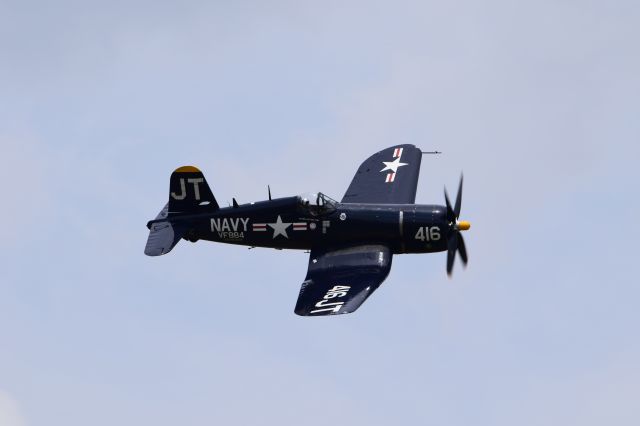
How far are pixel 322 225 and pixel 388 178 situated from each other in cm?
408

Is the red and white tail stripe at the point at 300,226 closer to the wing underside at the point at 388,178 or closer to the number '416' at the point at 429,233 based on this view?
the wing underside at the point at 388,178

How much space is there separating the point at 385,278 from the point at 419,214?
82.3 inches

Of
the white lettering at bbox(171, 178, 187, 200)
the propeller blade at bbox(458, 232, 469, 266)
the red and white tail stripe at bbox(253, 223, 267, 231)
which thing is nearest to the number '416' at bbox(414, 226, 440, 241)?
the propeller blade at bbox(458, 232, 469, 266)

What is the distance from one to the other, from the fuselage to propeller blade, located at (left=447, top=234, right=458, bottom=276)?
29 cm

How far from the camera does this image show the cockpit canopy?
1795 inches

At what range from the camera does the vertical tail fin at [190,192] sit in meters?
47.1

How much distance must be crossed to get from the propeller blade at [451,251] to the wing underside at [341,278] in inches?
63.4

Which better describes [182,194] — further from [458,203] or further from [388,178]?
[458,203]

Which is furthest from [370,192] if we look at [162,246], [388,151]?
[162,246]

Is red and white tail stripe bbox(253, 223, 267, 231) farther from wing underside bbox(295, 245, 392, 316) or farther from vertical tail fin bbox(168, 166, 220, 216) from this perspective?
wing underside bbox(295, 245, 392, 316)

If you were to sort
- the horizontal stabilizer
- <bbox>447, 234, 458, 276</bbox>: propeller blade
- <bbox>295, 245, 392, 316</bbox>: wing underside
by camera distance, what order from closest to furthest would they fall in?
1. <bbox>295, 245, 392, 316</bbox>: wing underside
2. <bbox>447, 234, 458, 276</bbox>: propeller blade
3. the horizontal stabilizer

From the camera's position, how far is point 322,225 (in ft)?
150

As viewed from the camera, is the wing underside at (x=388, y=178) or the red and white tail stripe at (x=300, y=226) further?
the wing underside at (x=388, y=178)

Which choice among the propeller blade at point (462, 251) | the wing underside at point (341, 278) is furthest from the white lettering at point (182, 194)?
the propeller blade at point (462, 251)
